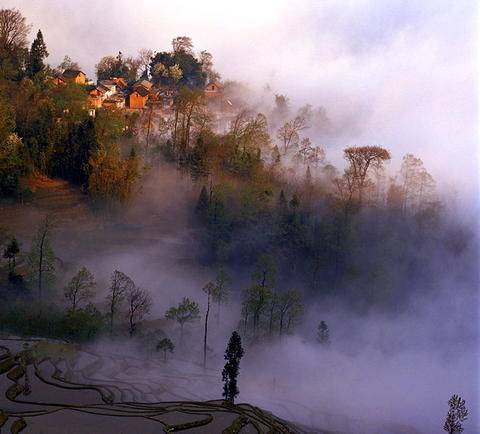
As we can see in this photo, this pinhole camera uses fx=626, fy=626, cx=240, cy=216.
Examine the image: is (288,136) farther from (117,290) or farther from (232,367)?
(232,367)

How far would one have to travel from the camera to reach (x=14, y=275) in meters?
58.8

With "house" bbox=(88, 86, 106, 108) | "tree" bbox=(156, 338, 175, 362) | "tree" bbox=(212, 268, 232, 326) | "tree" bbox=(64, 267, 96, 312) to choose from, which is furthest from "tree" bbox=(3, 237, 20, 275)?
"house" bbox=(88, 86, 106, 108)

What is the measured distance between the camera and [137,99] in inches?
4190

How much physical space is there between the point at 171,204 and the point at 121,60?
6012cm

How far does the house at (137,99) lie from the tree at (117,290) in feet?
174

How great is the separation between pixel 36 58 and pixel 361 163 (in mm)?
48251

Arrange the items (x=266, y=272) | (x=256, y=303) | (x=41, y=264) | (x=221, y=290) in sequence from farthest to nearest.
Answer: (x=266, y=272), (x=221, y=290), (x=256, y=303), (x=41, y=264)

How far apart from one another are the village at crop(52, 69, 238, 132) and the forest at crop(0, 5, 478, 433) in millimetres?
9274

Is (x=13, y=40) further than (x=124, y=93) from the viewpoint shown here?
No

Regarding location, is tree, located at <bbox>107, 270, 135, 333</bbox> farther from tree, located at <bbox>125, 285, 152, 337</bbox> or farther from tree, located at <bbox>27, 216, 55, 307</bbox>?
tree, located at <bbox>27, 216, 55, 307</bbox>

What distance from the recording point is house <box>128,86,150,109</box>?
4161 inches

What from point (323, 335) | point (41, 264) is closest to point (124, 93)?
point (41, 264)

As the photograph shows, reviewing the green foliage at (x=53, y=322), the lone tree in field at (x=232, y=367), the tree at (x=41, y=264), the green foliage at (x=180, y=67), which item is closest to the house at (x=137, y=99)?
the green foliage at (x=180, y=67)

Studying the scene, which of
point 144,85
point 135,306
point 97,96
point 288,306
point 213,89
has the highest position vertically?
point 213,89
